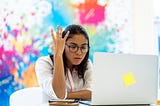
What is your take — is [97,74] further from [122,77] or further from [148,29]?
[148,29]

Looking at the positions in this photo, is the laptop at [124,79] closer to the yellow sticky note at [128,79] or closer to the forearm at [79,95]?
the yellow sticky note at [128,79]

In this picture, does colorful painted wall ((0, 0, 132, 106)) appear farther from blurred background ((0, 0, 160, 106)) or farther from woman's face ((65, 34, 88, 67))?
woman's face ((65, 34, 88, 67))

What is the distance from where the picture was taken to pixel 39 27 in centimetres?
276

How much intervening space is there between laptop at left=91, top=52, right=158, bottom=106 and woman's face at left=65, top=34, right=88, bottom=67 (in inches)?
19.7

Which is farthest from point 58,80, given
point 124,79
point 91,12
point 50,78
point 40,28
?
point 91,12

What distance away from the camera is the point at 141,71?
158 cm

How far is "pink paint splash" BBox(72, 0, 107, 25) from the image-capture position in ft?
9.62

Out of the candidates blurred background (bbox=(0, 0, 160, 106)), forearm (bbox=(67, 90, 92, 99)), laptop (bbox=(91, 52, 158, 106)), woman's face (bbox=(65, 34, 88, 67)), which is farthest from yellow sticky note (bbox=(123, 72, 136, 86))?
blurred background (bbox=(0, 0, 160, 106))

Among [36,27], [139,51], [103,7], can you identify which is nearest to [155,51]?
[139,51]

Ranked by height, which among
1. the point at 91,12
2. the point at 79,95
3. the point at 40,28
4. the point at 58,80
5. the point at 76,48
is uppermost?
the point at 91,12

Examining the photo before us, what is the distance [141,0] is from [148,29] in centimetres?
36

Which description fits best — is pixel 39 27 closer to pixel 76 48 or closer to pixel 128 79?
pixel 76 48

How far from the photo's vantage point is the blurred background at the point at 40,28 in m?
2.62

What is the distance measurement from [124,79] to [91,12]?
Result: 159 centimetres
